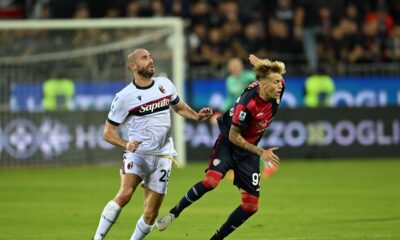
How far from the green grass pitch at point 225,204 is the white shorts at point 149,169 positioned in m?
1.53

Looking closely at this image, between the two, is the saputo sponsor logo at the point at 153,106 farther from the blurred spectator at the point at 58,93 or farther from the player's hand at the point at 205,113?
the blurred spectator at the point at 58,93

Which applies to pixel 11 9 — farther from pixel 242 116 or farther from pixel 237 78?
pixel 242 116

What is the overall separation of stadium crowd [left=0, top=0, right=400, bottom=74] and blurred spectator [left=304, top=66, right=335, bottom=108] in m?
0.77

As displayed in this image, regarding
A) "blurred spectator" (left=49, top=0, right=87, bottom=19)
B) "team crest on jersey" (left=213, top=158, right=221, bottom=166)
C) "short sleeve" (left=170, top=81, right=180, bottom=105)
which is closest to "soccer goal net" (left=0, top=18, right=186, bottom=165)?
"blurred spectator" (left=49, top=0, right=87, bottom=19)

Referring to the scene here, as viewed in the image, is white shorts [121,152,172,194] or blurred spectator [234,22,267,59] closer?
white shorts [121,152,172,194]

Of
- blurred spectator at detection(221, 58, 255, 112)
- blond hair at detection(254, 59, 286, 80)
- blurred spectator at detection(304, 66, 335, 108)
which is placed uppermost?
blond hair at detection(254, 59, 286, 80)

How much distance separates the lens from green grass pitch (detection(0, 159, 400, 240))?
1207 cm

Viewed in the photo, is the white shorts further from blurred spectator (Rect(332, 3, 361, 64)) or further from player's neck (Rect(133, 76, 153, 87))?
blurred spectator (Rect(332, 3, 361, 64))

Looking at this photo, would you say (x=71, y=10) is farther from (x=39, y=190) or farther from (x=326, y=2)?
(x=39, y=190)

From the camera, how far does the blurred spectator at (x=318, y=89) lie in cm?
2431

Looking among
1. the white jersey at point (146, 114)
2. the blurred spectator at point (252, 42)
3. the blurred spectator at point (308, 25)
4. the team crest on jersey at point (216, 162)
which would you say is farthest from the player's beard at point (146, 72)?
the blurred spectator at point (308, 25)

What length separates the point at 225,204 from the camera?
1545 cm

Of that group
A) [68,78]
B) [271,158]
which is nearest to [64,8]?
[68,78]

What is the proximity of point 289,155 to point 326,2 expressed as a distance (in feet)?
16.3
